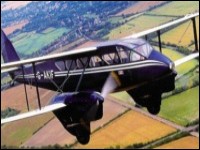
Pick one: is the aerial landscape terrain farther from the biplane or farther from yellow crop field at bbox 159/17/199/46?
the biplane

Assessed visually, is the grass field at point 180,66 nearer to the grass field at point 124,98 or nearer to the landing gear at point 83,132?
the grass field at point 124,98

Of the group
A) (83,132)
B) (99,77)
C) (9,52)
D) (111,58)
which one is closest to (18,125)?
(9,52)

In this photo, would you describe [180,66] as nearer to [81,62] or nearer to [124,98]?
[124,98]

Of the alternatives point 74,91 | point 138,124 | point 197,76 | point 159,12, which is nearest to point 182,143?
point 138,124

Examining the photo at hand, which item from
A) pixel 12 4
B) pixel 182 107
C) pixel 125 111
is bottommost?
pixel 182 107

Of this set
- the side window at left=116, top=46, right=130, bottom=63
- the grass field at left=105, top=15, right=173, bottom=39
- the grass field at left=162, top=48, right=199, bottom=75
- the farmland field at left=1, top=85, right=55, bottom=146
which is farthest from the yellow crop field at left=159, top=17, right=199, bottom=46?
the side window at left=116, top=46, right=130, bottom=63
